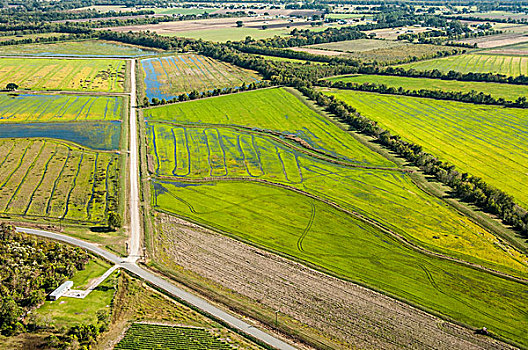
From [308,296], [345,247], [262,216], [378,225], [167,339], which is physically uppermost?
[262,216]

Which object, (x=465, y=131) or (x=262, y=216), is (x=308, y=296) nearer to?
(x=262, y=216)

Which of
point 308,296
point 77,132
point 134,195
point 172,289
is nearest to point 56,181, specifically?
point 134,195

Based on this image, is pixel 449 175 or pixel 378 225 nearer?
pixel 378 225

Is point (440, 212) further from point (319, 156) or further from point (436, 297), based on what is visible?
point (319, 156)

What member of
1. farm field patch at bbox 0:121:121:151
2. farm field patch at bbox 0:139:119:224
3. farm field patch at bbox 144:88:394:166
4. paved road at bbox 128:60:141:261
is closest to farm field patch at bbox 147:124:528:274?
paved road at bbox 128:60:141:261

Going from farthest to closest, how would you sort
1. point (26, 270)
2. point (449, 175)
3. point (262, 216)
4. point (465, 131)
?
point (465, 131), point (449, 175), point (262, 216), point (26, 270)
